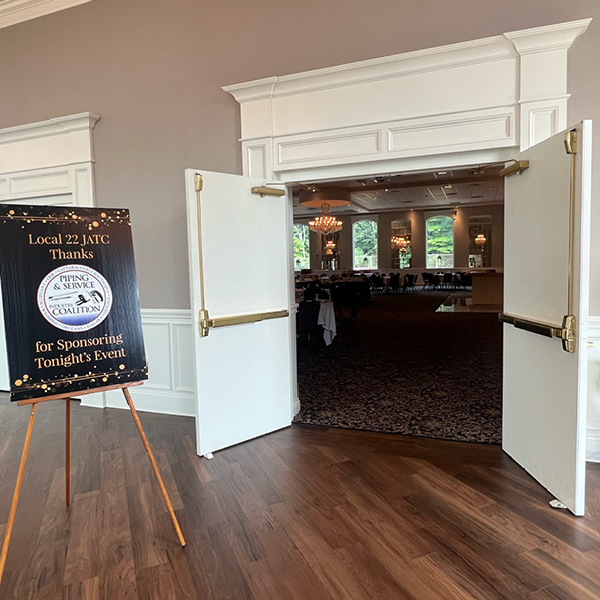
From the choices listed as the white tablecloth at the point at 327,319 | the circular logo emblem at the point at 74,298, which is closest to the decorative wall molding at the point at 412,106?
the circular logo emblem at the point at 74,298

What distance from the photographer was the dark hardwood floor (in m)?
2.03

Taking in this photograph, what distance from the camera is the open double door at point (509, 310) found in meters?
2.50

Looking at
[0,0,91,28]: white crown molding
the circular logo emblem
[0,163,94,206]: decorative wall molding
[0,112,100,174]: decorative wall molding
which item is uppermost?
[0,0,91,28]: white crown molding

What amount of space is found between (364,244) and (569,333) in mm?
19123

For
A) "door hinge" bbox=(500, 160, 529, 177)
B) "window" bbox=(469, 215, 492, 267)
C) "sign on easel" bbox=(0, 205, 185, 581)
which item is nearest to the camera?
"sign on easel" bbox=(0, 205, 185, 581)

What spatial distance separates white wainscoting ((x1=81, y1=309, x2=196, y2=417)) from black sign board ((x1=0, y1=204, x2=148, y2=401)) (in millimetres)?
1930

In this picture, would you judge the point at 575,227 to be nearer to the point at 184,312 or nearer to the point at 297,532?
the point at 297,532

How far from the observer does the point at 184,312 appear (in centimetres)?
439

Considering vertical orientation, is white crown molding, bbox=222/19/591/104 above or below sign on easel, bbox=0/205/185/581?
above

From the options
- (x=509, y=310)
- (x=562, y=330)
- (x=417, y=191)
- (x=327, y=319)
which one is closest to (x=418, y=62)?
(x=509, y=310)

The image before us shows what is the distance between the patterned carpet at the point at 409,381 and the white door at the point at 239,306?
62 centimetres

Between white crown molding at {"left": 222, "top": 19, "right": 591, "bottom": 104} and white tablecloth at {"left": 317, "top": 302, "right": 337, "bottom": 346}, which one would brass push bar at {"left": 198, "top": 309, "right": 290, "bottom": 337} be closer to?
white crown molding at {"left": 222, "top": 19, "right": 591, "bottom": 104}

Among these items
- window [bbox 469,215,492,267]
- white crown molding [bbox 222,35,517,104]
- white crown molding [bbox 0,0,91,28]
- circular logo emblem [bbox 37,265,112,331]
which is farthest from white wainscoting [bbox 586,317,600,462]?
window [bbox 469,215,492,267]

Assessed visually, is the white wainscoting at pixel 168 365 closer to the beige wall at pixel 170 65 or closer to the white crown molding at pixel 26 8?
the beige wall at pixel 170 65
